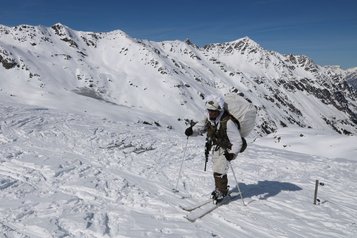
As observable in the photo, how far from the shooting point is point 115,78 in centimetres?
14600

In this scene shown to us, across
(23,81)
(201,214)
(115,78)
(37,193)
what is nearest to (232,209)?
(201,214)

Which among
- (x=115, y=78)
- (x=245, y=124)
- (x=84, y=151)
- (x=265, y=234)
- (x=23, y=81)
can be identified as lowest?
(x=265, y=234)

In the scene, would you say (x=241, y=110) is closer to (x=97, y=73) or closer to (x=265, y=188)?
(x=265, y=188)

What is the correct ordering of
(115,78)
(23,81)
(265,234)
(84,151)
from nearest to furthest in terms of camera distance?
(265,234) < (84,151) < (23,81) < (115,78)

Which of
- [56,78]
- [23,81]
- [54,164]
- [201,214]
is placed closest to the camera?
[201,214]

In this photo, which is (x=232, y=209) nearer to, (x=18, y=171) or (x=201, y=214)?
(x=201, y=214)

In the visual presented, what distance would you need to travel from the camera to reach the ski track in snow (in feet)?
24.6

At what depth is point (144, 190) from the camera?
10.2 meters

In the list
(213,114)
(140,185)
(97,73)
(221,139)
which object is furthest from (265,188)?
(97,73)

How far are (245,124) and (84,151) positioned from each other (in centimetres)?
812

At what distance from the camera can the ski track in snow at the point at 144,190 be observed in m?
7.51

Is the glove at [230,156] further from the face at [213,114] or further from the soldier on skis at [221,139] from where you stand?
the face at [213,114]

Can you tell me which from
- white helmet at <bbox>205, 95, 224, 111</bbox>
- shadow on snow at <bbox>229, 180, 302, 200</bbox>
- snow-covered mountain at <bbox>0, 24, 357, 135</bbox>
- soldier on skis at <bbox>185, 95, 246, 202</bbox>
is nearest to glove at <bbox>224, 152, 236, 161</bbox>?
soldier on skis at <bbox>185, 95, 246, 202</bbox>

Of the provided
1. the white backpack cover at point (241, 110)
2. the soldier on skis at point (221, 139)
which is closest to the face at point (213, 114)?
the soldier on skis at point (221, 139)
